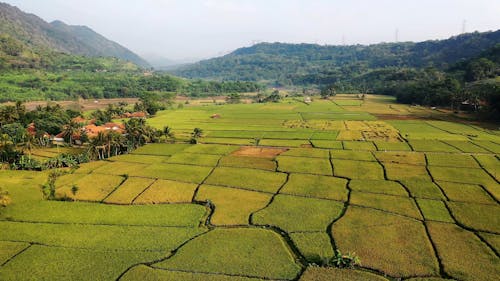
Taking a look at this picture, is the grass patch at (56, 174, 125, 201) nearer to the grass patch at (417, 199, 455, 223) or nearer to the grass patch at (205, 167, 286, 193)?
the grass patch at (205, 167, 286, 193)

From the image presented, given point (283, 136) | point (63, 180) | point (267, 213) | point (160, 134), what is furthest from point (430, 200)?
point (160, 134)

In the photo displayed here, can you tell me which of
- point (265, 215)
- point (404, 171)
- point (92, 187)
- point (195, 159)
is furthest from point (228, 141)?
point (265, 215)

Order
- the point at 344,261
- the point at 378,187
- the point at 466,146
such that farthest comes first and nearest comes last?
the point at 466,146
the point at 378,187
the point at 344,261

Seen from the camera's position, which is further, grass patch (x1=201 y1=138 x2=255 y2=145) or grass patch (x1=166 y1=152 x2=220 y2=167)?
grass patch (x1=201 y1=138 x2=255 y2=145)

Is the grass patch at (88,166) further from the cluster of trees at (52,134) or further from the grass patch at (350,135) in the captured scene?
the grass patch at (350,135)

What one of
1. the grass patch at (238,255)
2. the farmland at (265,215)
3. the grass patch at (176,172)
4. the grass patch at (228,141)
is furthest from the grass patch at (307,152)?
the grass patch at (238,255)

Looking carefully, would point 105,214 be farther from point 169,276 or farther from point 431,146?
point 431,146

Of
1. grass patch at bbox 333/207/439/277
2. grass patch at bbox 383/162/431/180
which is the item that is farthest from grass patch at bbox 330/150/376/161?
grass patch at bbox 333/207/439/277
